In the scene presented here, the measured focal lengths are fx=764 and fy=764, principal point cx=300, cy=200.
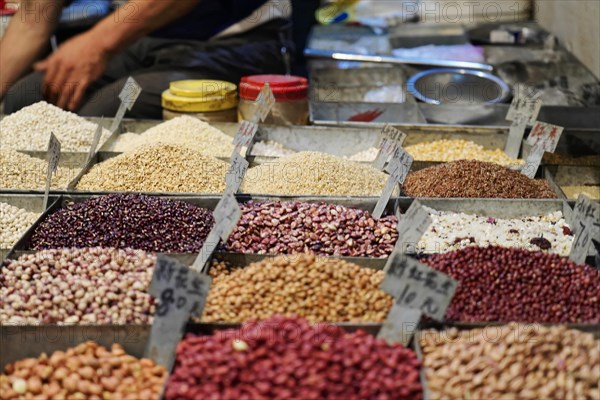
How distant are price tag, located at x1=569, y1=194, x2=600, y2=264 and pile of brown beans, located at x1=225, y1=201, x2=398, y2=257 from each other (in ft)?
1.70

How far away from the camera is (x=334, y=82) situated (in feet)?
13.8

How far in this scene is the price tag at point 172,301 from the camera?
1.70 meters

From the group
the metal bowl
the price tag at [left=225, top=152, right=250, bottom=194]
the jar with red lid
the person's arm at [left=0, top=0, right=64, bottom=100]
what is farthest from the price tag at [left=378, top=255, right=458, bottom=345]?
the person's arm at [left=0, top=0, right=64, bottom=100]

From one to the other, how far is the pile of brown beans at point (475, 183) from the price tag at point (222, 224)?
875 mm

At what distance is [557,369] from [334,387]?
0.49 metres

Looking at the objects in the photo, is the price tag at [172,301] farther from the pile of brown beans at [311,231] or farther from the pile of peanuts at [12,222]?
the pile of peanuts at [12,222]

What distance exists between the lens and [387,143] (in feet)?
9.33

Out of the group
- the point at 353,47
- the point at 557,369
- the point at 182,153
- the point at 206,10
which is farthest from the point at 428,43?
the point at 557,369

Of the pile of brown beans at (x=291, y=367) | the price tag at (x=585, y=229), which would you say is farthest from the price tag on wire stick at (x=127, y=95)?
the price tag at (x=585, y=229)

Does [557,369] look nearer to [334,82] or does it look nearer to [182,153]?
[182,153]

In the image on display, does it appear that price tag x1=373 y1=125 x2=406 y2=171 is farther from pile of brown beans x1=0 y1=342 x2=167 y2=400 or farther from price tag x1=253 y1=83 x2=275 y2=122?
pile of brown beans x1=0 y1=342 x2=167 y2=400

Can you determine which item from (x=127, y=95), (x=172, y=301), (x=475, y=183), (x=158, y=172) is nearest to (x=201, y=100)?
(x=127, y=95)

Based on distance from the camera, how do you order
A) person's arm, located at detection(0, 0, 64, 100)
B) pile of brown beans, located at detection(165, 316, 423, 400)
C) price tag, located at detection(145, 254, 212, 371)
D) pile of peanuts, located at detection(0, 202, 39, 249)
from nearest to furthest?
pile of brown beans, located at detection(165, 316, 423, 400), price tag, located at detection(145, 254, 212, 371), pile of peanuts, located at detection(0, 202, 39, 249), person's arm, located at detection(0, 0, 64, 100)

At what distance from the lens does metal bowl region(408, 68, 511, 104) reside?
12.8ft
